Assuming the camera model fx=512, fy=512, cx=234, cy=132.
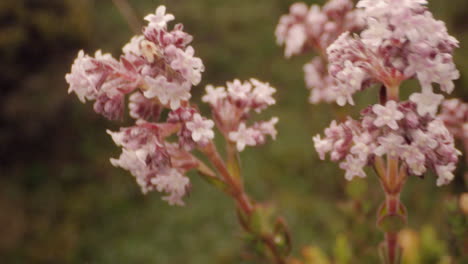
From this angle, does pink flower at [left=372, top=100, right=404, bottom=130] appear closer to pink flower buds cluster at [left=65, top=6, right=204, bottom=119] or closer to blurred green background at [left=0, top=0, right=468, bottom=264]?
pink flower buds cluster at [left=65, top=6, right=204, bottom=119]

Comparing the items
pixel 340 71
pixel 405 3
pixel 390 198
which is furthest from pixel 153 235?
pixel 405 3

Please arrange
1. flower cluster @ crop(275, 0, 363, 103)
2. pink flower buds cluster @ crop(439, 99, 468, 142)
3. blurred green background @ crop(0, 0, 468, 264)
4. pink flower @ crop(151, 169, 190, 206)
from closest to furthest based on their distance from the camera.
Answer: pink flower @ crop(151, 169, 190, 206)
pink flower buds cluster @ crop(439, 99, 468, 142)
flower cluster @ crop(275, 0, 363, 103)
blurred green background @ crop(0, 0, 468, 264)

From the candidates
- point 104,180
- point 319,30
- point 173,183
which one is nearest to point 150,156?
point 173,183

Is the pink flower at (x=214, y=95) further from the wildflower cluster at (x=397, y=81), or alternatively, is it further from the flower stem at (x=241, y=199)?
the wildflower cluster at (x=397, y=81)

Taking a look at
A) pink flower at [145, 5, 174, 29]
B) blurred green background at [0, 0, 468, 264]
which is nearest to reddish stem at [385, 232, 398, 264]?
pink flower at [145, 5, 174, 29]

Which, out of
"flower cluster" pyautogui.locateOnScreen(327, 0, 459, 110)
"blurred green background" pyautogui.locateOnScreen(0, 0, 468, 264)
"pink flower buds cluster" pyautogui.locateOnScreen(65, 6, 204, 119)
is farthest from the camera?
"blurred green background" pyautogui.locateOnScreen(0, 0, 468, 264)

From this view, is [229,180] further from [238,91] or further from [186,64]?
[186,64]
